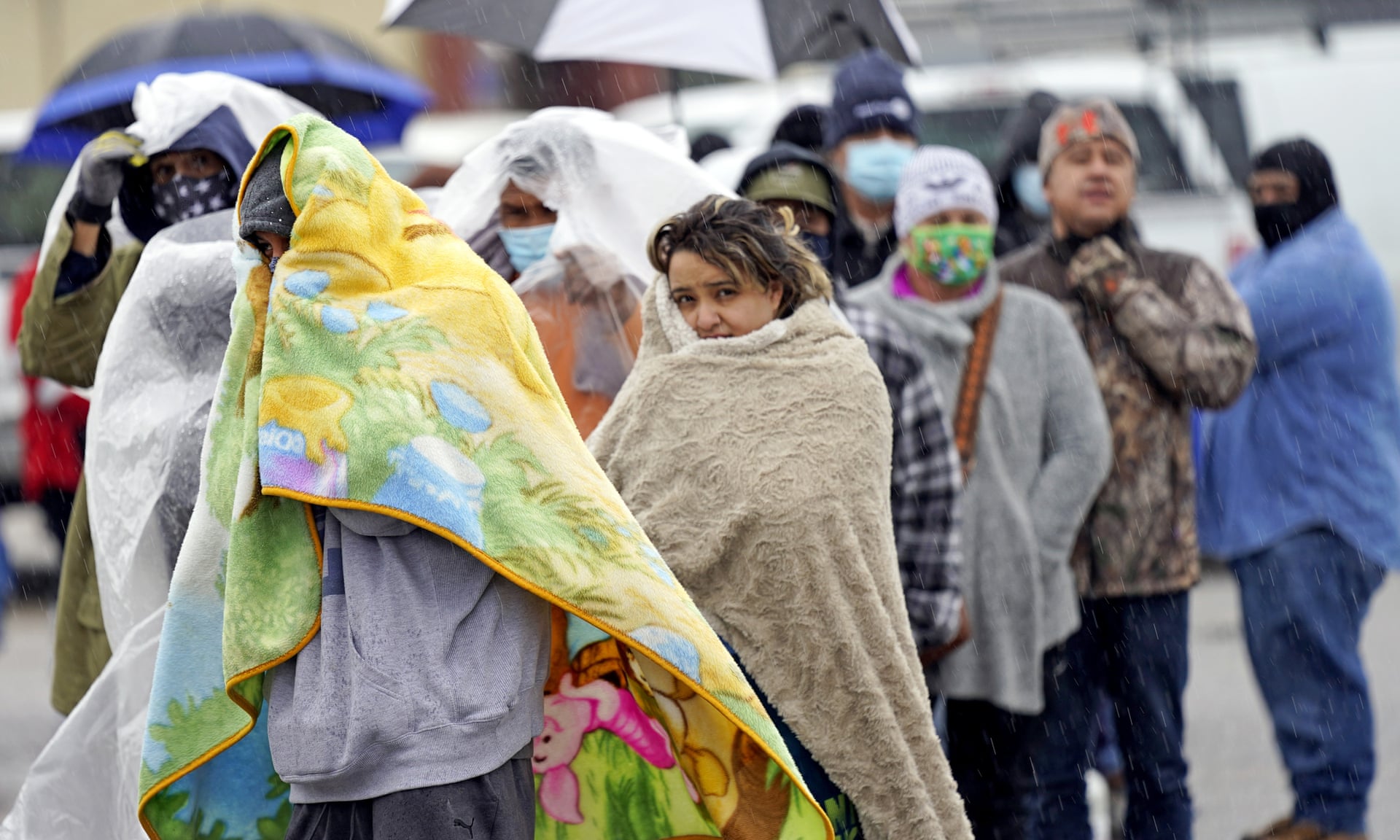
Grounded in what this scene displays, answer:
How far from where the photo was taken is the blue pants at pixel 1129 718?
16.3 ft

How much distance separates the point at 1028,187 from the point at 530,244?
3.38 m

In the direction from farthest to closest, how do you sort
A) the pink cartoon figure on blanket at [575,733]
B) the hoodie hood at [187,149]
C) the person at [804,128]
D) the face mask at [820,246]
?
the person at [804,128] < the face mask at [820,246] < the hoodie hood at [187,149] < the pink cartoon figure on blanket at [575,733]

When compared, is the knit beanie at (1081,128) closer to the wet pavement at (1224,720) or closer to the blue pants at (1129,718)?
the blue pants at (1129,718)

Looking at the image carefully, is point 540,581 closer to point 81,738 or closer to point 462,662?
point 462,662

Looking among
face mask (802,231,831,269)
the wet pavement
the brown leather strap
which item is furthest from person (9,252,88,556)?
the brown leather strap

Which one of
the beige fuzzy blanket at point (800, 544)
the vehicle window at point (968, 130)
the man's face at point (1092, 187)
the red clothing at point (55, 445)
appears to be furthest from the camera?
the vehicle window at point (968, 130)

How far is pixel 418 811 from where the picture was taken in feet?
9.48

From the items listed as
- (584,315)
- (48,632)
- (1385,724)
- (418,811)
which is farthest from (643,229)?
(48,632)

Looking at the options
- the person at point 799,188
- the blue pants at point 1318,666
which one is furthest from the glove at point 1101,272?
the blue pants at point 1318,666

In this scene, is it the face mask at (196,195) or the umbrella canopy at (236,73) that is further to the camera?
the umbrella canopy at (236,73)

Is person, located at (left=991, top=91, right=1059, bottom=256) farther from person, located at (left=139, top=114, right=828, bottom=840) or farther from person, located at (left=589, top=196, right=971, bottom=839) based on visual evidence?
person, located at (left=139, top=114, right=828, bottom=840)

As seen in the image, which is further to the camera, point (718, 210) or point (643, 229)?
point (643, 229)

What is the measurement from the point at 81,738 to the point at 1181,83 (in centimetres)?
1023

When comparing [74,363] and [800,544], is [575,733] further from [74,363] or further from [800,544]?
[74,363]
